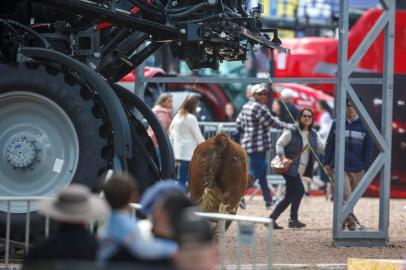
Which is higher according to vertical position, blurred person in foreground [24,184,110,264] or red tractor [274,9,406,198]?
red tractor [274,9,406,198]

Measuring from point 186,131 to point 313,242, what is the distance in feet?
12.3

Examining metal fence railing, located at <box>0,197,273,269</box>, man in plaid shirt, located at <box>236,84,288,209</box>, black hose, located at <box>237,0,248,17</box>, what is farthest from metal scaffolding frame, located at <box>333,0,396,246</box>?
metal fence railing, located at <box>0,197,273,269</box>

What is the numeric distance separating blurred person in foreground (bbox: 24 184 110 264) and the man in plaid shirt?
1148cm

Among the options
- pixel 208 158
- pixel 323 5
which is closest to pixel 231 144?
pixel 208 158

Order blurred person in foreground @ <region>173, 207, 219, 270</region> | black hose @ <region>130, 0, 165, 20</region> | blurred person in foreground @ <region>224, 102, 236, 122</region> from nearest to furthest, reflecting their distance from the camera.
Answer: blurred person in foreground @ <region>173, 207, 219, 270</region>, black hose @ <region>130, 0, 165, 20</region>, blurred person in foreground @ <region>224, 102, 236, 122</region>

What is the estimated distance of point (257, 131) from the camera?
18406 mm

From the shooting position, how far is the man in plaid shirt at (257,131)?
1811 centimetres

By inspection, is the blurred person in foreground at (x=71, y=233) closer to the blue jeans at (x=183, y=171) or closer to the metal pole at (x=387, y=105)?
the metal pole at (x=387, y=105)

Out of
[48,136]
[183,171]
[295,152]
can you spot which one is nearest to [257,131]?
[183,171]

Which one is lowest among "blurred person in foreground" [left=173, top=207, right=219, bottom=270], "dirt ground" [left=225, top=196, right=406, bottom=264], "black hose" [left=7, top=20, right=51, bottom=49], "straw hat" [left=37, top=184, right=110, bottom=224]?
"dirt ground" [left=225, top=196, right=406, bottom=264]

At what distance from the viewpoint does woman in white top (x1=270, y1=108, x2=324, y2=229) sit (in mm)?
16438

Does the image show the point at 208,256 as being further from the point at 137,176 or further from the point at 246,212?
the point at 246,212

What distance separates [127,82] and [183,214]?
42.2 ft

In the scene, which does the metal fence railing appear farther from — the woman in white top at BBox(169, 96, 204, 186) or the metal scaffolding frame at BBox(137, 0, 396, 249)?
the woman in white top at BBox(169, 96, 204, 186)
